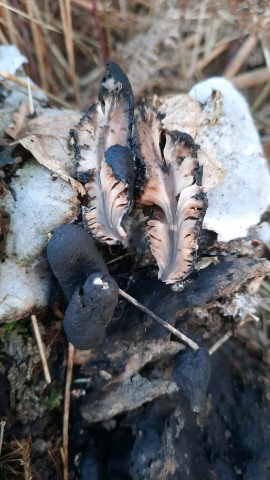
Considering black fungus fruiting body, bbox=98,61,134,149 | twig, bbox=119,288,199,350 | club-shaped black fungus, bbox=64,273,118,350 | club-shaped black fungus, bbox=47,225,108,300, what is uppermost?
black fungus fruiting body, bbox=98,61,134,149

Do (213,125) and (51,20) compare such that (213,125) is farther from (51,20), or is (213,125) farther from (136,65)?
(51,20)

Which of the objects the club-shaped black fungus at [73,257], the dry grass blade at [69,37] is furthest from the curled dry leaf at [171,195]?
the dry grass blade at [69,37]

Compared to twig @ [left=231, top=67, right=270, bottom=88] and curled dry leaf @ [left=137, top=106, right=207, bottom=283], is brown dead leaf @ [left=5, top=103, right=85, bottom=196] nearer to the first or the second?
curled dry leaf @ [left=137, top=106, right=207, bottom=283]

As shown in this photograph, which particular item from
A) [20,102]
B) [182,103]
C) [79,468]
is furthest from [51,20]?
[79,468]

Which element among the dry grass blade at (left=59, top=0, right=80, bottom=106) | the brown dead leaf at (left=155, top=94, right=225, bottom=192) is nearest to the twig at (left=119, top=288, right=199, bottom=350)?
the brown dead leaf at (left=155, top=94, right=225, bottom=192)

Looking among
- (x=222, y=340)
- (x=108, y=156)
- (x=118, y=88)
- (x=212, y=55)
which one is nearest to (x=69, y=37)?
(x=212, y=55)
